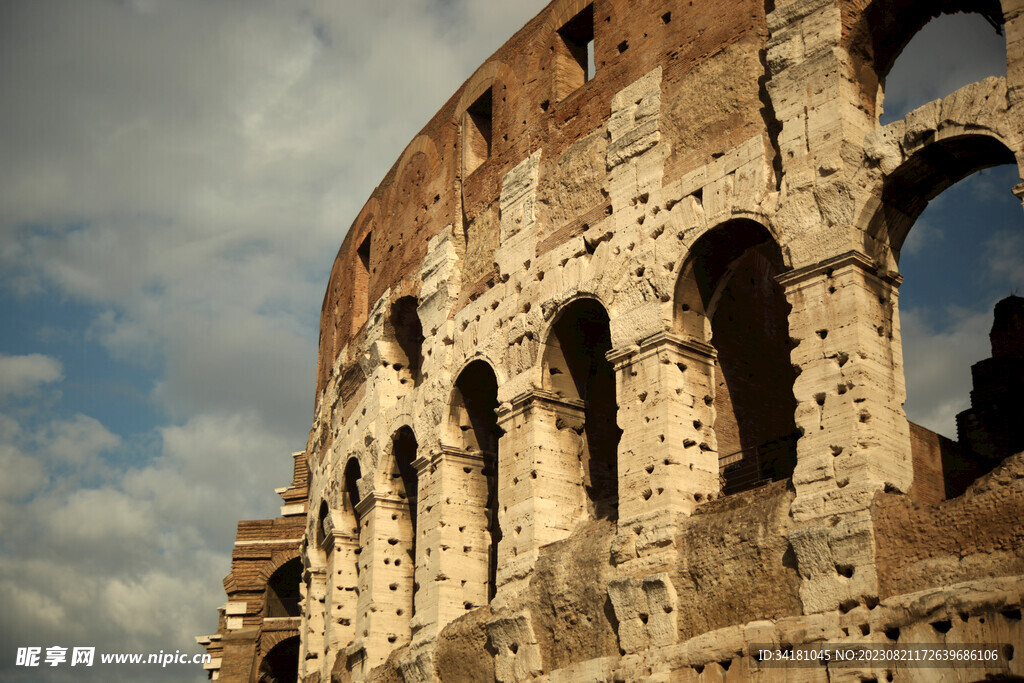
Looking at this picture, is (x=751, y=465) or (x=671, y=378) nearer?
(x=671, y=378)

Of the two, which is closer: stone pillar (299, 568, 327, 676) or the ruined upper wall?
the ruined upper wall

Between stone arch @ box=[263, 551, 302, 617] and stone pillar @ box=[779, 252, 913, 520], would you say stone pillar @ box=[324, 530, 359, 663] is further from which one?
stone pillar @ box=[779, 252, 913, 520]

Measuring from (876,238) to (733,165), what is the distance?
62.9 inches

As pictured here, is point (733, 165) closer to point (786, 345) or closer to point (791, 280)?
point (791, 280)

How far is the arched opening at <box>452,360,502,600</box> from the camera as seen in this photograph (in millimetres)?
14203

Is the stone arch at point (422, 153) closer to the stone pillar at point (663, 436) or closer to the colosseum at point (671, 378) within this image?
the colosseum at point (671, 378)

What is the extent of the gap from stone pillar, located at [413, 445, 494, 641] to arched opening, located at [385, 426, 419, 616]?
1371mm

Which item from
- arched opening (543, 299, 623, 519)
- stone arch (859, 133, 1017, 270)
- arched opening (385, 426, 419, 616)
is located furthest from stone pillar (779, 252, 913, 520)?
arched opening (385, 426, 419, 616)

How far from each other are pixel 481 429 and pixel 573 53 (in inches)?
174

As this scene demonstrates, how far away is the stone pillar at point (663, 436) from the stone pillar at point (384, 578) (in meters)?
5.14

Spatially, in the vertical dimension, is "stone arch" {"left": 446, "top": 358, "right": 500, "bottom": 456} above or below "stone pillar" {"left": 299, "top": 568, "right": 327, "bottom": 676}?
above

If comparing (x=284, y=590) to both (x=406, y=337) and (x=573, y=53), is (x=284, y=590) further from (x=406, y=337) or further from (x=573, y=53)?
(x=573, y=53)

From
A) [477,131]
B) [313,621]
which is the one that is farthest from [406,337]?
[313,621]

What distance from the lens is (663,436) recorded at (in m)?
10.8
